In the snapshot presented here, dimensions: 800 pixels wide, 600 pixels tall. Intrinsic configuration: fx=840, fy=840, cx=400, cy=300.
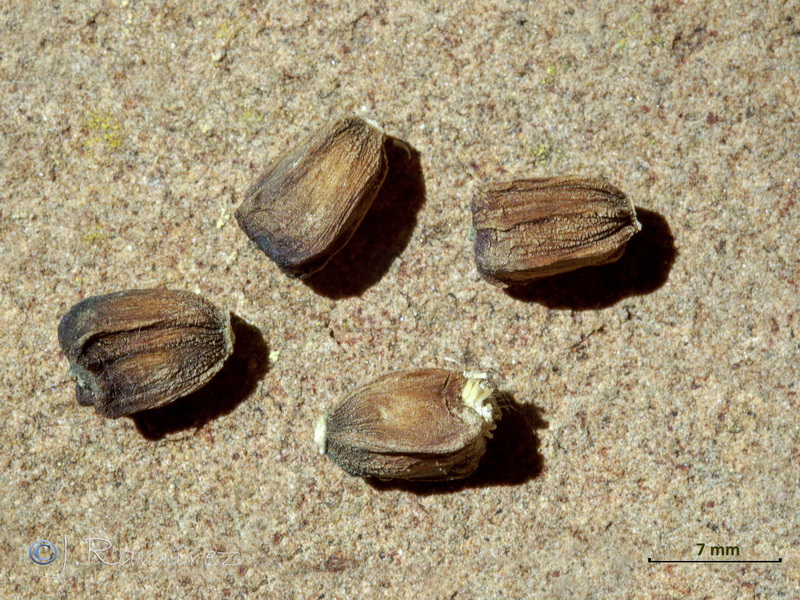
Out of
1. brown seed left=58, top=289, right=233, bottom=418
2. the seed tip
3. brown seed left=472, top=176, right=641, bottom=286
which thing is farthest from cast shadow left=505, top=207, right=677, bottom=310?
brown seed left=58, top=289, right=233, bottom=418

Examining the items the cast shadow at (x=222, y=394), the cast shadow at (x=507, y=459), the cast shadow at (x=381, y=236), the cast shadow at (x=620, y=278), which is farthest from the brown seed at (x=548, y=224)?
the cast shadow at (x=222, y=394)

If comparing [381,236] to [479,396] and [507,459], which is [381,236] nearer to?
[479,396]

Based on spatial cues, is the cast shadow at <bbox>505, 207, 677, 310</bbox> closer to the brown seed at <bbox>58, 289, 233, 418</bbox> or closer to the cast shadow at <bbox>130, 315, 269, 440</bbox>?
the cast shadow at <bbox>130, 315, 269, 440</bbox>

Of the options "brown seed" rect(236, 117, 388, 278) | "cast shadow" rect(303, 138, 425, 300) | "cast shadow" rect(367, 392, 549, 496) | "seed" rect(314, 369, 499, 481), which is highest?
"brown seed" rect(236, 117, 388, 278)

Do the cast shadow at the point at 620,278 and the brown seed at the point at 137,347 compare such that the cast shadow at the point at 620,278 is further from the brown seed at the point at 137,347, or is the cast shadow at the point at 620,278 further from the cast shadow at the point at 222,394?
the brown seed at the point at 137,347

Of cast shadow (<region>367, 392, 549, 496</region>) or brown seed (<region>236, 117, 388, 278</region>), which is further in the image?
cast shadow (<region>367, 392, 549, 496</region>)

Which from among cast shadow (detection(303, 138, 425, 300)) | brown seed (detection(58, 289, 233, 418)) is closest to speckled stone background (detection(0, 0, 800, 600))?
cast shadow (detection(303, 138, 425, 300))

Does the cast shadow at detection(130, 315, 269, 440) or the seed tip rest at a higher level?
the cast shadow at detection(130, 315, 269, 440)
